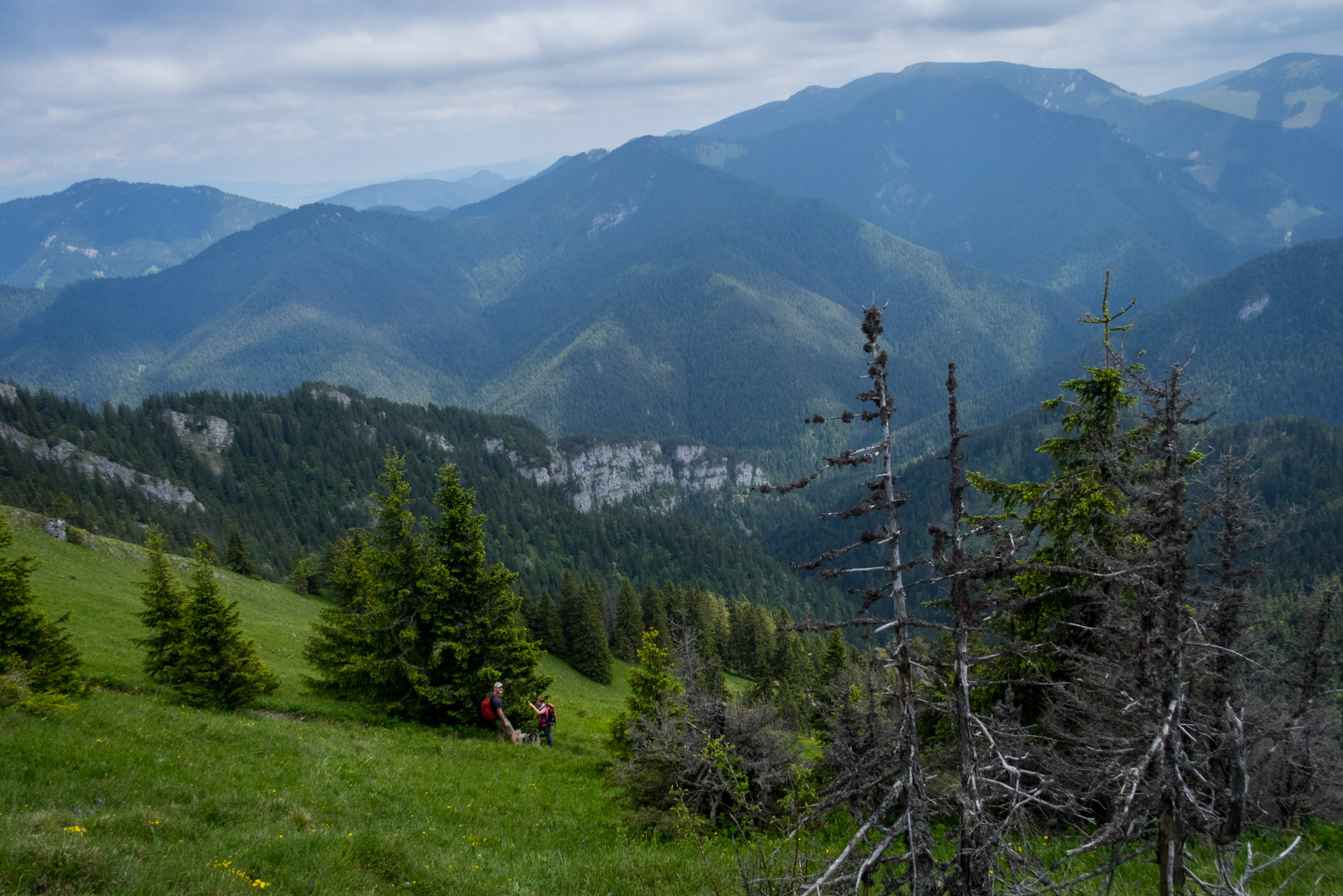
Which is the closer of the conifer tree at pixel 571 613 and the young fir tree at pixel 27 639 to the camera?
the young fir tree at pixel 27 639

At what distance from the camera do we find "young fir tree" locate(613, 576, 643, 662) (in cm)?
7325

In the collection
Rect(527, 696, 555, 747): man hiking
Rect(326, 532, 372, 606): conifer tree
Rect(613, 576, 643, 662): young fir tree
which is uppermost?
Rect(326, 532, 372, 606): conifer tree

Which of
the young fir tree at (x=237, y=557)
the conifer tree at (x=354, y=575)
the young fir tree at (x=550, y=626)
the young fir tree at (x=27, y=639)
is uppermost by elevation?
the young fir tree at (x=27, y=639)

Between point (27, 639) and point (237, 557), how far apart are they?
174ft

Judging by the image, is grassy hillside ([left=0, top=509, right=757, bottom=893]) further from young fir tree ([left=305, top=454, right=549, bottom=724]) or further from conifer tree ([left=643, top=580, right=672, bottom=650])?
conifer tree ([left=643, top=580, right=672, bottom=650])

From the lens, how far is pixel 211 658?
2209 centimetres

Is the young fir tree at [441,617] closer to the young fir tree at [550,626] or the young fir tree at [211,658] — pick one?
the young fir tree at [211,658]

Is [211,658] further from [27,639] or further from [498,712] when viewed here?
[498,712]

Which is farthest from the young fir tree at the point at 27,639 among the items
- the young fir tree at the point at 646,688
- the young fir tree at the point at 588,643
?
the young fir tree at the point at 588,643

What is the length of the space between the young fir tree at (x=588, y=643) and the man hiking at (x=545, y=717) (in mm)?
38919

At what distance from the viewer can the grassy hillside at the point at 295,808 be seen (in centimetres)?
924

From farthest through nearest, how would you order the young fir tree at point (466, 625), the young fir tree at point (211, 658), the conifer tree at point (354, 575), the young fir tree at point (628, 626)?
the young fir tree at point (628, 626)
the conifer tree at point (354, 575)
the young fir tree at point (466, 625)
the young fir tree at point (211, 658)

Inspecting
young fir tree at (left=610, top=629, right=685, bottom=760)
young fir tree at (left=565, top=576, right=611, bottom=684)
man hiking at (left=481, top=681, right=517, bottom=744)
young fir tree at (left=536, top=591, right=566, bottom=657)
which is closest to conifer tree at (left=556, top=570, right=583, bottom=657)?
young fir tree at (left=565, top=576, right=611, bottom=684)

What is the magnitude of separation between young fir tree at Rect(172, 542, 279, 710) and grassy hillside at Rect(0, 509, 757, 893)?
97 cm
